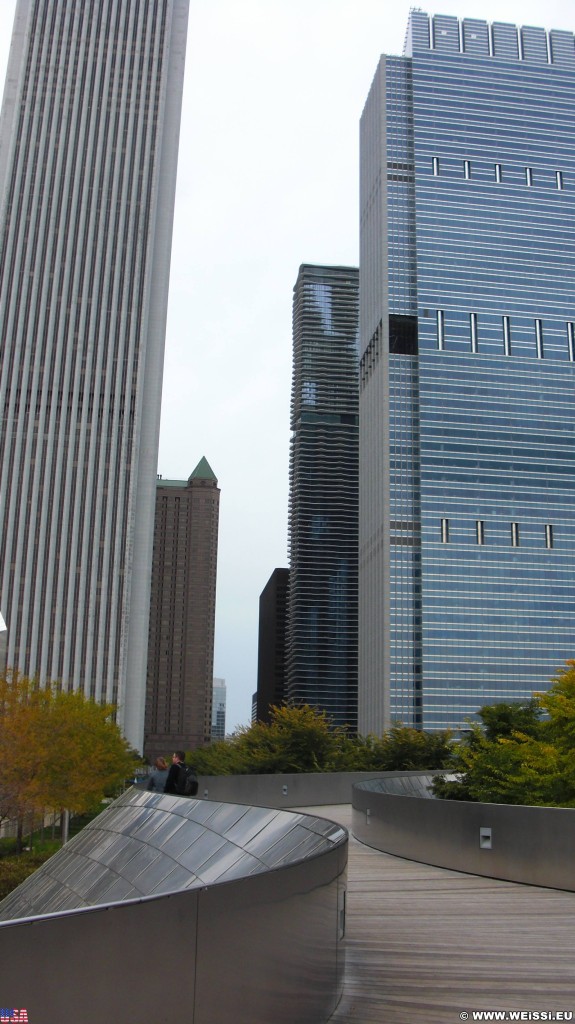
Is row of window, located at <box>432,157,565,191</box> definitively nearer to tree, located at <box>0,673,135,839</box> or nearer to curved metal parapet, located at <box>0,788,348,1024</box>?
tree, located at <box>0,673,135,839</box>

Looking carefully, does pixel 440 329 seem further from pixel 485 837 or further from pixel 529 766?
pixel 485 837

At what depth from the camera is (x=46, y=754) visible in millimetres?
38625

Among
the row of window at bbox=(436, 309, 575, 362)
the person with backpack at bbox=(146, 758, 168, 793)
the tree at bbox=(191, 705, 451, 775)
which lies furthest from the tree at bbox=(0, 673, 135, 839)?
the row of window at bbox=(436, 309, 575, 362)

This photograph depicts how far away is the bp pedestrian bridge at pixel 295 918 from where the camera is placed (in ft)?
17.2

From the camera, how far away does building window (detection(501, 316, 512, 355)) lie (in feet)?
457

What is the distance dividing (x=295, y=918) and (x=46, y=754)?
3363cm

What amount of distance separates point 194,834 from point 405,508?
399 ft

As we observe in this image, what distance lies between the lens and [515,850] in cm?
1484

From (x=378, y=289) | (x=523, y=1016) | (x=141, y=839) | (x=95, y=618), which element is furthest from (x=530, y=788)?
(x=378, y=289)

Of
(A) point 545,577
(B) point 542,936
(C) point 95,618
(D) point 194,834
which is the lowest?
(B) point 542,936

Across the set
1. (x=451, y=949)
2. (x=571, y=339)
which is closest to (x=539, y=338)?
(x=571, y=339)

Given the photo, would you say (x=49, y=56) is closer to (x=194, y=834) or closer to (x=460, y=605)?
(x=460, y=605)

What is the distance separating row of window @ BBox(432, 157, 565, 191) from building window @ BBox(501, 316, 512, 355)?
21880mm

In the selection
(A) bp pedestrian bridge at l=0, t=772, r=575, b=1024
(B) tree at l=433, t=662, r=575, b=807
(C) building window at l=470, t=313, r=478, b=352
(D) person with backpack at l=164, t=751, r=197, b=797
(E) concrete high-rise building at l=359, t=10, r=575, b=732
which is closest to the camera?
(A) bp pedestrian bridge at l=0, t=772, r=575, b=1024
